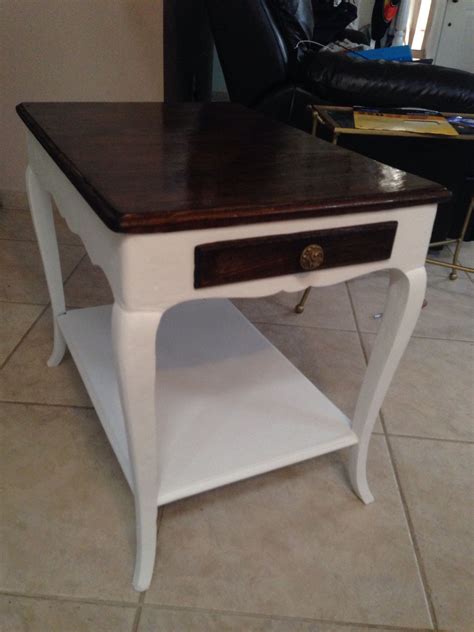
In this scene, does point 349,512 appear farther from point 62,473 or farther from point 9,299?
point 9,299

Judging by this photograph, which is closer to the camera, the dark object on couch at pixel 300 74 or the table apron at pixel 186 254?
the table apron at pixel 186 254

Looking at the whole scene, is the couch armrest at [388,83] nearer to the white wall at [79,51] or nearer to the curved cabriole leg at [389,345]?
the white wall at [79,51]

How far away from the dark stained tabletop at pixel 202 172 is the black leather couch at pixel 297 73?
25.1 inches

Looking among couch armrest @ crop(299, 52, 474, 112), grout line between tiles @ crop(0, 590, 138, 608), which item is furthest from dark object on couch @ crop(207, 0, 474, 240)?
grout line between tiles @ crop(0, 590, 138, 608)

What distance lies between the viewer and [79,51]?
190 cm

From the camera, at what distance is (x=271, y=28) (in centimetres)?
158

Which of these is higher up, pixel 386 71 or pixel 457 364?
pixel 386 71

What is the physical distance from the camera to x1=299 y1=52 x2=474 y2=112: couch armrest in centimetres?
149

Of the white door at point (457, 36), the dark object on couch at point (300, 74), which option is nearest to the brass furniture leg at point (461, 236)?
the dark object on couch at point (300, 74)

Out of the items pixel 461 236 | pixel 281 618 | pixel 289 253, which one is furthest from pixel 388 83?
pixel 281 618

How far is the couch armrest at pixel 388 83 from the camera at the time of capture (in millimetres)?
1494

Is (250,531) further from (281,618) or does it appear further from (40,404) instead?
(40,404)

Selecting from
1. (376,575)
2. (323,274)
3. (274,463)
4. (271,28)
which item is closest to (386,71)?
(271,28)

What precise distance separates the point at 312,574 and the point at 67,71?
6.10ft
